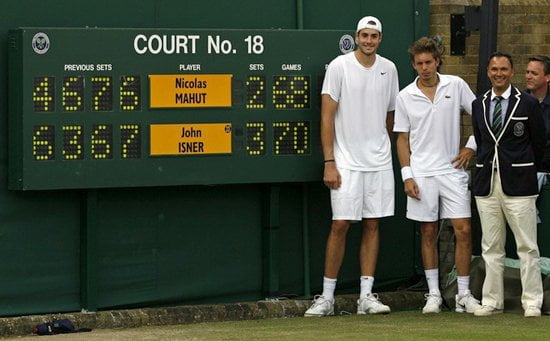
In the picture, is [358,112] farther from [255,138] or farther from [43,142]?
[43,142]

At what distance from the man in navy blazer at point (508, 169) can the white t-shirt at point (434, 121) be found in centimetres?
34

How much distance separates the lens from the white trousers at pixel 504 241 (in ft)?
35.6

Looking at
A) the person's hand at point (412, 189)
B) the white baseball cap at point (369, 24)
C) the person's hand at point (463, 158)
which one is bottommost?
the person's hand at point (412, 189)

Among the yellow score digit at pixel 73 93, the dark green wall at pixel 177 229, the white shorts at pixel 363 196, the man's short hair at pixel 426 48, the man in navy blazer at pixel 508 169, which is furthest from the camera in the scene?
the white shorts at pixel 363 196

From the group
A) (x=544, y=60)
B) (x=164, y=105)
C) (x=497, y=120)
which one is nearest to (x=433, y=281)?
(x=497, y=120)

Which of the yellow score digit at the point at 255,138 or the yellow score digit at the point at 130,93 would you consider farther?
the yellow score digit at the point at 255,138

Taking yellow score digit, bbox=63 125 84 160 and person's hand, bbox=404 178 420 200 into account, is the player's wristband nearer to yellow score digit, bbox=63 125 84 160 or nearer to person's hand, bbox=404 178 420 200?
person's hand, bbox=404 178 420 200

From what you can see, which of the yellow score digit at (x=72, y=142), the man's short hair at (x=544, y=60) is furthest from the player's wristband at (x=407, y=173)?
the yellow score digit at (x=72, y=142)

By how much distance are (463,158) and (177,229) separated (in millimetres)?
2276

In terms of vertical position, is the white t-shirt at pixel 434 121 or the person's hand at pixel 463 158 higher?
the white t-shirt at pixel 434 121

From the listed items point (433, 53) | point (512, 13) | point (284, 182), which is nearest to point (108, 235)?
Result: point (284, 182)

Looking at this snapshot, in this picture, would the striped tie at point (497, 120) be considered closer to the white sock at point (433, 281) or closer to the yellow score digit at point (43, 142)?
the white sock at point (433, 281)

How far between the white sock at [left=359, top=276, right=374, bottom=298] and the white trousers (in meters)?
0.89

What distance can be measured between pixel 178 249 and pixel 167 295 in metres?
0.37
